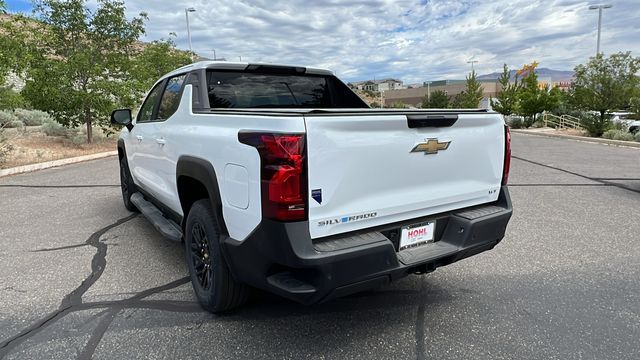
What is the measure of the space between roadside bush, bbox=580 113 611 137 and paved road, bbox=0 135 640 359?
16456 millimetres

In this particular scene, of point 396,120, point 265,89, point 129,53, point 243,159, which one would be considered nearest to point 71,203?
point 265,89

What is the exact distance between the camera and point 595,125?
65.1 ft

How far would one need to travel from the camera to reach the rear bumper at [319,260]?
2357mm

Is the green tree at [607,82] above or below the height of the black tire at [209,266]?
above

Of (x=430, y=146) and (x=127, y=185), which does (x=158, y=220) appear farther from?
(x=430, y=146)

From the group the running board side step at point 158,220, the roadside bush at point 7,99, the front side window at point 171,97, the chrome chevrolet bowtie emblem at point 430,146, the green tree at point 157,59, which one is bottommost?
the running board side step at point 158,220

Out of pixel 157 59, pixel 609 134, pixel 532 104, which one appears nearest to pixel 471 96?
pixel 532 104

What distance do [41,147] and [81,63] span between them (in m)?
3.05

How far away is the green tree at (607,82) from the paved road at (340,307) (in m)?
19.5

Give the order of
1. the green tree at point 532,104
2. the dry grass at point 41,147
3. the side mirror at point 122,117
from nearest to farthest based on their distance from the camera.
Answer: the side mirror at point 122,117 < the dry grass at point 41,147 < the green tree at point 532,104

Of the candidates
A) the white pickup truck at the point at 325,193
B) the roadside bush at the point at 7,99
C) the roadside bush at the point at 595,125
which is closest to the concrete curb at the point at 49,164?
the roadside bush at the point at 7,99

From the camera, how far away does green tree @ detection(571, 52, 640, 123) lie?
21.4m

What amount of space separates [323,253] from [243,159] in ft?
2.27

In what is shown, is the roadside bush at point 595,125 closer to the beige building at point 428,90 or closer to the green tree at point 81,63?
the green tree at point 81,63
